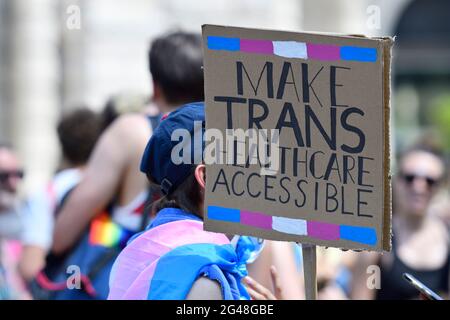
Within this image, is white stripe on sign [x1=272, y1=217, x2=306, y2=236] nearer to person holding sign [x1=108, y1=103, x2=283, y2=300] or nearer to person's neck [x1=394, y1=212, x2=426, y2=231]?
person holding sign [x1=108, y1=103, x2=283, y2=300]

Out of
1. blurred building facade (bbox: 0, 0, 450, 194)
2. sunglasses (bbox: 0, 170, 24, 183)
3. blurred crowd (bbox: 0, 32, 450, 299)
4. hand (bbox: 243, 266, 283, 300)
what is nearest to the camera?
hand (bbox: 243, 266, 283, 300)

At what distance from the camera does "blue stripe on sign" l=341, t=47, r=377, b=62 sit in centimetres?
277

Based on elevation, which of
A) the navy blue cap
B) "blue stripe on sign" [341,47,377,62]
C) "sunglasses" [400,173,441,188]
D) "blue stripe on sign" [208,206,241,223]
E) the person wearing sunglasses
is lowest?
the person wearing sunglasses

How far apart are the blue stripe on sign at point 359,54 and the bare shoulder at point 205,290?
1.86ft

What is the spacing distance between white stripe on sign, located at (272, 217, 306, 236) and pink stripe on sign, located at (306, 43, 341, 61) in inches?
14.3

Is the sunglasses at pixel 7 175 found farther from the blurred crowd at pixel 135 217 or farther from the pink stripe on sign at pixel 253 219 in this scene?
the pink stripe on sign at pixel 253 219

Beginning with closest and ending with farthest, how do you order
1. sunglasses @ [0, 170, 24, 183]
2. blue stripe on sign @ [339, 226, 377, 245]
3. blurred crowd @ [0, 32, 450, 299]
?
1. blue stripe on sign @ [339, 226, 377, 245]
2. blurred crowd @ [0, 32, 450, 299]
3. sunglasses @ [0, 170, 24, 183]

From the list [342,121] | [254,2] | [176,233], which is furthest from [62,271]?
[254,2]

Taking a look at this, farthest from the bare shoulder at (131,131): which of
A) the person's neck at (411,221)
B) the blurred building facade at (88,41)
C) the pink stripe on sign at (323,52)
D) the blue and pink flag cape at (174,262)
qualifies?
the blurred building facade at (88,41)

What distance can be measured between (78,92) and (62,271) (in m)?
11.6

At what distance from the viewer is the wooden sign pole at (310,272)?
2.88 m

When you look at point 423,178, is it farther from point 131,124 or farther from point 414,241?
point 131,124

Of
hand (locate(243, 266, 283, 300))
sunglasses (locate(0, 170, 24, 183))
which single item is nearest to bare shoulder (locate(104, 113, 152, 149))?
hand (locate(243, 266, 283, 300))
